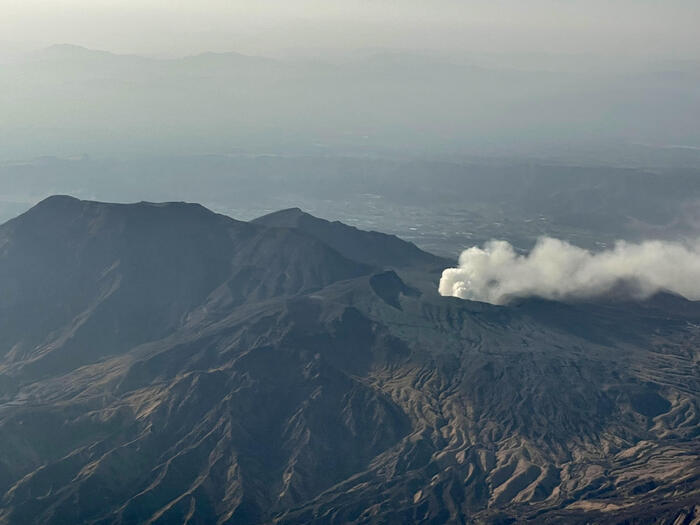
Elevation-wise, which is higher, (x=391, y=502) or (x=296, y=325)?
(x=296, y=325)

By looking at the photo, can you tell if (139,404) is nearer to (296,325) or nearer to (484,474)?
(296,325)

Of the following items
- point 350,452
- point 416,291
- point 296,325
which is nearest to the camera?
point 350,452

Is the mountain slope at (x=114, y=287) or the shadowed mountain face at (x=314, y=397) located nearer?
the shadowed mountain face at (x=314, y=397)

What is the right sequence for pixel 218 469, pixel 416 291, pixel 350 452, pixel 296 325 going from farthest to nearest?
pixel 416 291 → pixel 296 325 → pixel 350 452 → pixel 218 469

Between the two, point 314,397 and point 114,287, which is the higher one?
point 114,287

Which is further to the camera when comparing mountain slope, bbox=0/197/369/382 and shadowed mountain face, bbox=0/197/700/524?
mountain slope, bbox=0/197/369/382

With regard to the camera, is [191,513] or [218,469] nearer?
[191,513]

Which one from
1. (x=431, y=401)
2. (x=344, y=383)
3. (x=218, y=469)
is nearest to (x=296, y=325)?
(x=344, y=383)

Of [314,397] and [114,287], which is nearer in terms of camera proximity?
[314,397]
